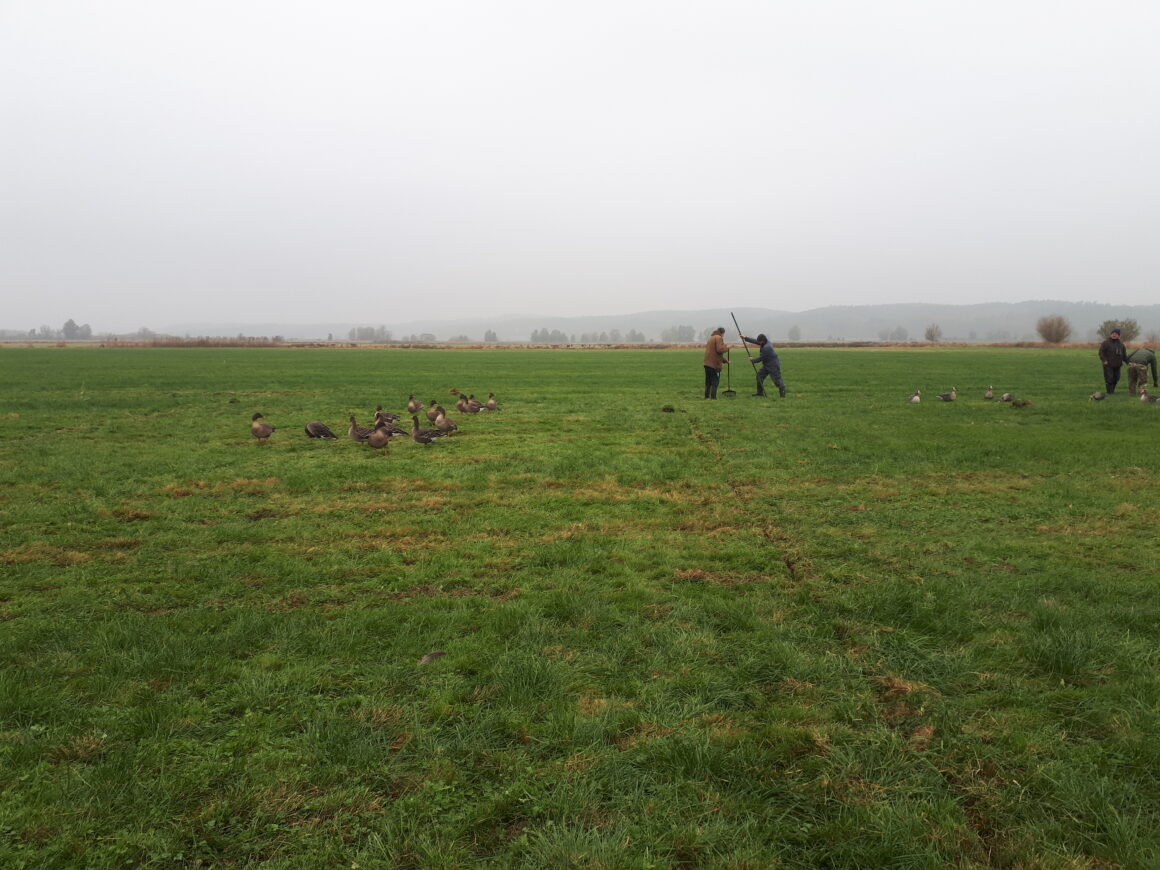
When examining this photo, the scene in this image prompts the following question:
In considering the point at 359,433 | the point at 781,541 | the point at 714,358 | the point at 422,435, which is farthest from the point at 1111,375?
the point at 359,433

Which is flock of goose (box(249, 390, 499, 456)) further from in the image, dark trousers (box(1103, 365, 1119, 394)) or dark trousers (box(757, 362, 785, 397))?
dark trousers (box(1103, 365, 1119, 394))

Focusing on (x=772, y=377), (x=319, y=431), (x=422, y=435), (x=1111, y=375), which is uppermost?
(x=772, y=377)

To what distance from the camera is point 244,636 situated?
223 inches

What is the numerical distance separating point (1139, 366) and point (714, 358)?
1589 cm

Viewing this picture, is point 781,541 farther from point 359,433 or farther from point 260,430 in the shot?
point 260,430

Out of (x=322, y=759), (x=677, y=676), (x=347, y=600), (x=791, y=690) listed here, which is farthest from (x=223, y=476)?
(x=791, y=690)

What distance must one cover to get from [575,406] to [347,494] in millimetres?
12986

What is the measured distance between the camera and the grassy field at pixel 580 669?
3449 mm

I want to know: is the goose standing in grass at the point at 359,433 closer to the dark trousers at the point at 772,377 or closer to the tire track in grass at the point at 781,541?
the tire track in grass at the point at 781,541

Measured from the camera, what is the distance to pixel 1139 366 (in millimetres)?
22922

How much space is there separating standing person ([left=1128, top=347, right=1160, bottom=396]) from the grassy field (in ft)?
44.6

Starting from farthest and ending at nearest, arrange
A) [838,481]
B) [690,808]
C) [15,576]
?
[838,481], [15,576], [690,808]

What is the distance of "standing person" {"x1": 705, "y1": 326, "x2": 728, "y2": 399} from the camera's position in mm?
22153

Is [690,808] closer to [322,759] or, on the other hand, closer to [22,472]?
[322,759]
